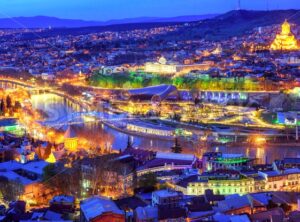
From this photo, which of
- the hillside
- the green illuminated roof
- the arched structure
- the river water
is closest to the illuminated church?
the hillside

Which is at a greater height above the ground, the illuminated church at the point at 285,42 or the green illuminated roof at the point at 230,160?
the illuminated church at the point at 285,42

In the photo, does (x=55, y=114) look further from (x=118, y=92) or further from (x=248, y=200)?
(x=248, y=200)

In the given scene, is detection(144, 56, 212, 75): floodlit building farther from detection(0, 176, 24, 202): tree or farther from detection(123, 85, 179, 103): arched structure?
detection(0, 176, 24, 202): tree

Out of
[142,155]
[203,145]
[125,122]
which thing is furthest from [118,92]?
[142,155]

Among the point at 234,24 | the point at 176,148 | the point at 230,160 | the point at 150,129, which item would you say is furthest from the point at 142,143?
the point at 234,24

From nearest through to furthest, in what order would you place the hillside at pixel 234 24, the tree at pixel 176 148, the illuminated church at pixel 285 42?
the tree at pixel 176 148
the illuminated church at pixel 285 42
the hillside at pixel 234 24

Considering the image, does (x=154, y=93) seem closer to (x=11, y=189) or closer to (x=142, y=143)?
(x=142, y=143)

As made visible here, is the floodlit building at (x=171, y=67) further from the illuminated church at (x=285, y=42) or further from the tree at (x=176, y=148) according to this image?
the tree at (x=176, y=148)

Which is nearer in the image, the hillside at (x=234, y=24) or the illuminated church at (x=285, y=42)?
the illuminated church at (x=285, y=42)

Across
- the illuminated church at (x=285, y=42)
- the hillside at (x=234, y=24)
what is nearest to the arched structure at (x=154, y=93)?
the illuminated church at (x=285, y=42)

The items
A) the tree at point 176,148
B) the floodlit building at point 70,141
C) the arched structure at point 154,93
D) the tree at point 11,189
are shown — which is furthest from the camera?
the arched structure at point 154,93

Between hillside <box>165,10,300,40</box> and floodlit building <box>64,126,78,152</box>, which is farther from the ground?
hillside <box>165,10,300,40</box>

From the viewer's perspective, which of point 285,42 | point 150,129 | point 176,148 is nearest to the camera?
point 176,148

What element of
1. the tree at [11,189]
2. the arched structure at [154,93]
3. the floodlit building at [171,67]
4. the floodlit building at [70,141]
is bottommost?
the tree at [11,189]
